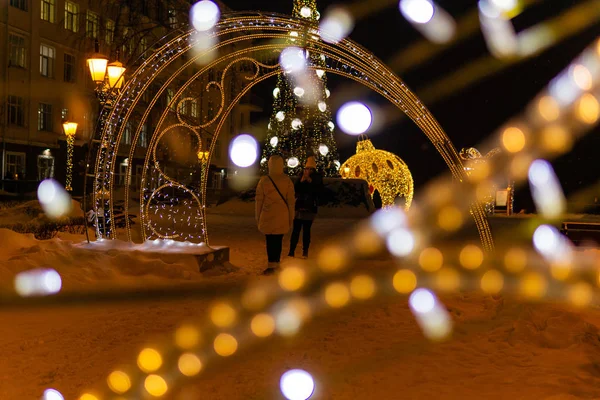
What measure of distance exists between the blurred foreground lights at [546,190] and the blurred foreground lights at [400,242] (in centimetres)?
2113

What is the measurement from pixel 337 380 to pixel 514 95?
27460mm

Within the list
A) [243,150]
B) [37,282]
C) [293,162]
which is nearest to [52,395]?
[37,282]

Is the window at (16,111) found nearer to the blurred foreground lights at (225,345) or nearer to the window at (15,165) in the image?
the window at (15,165)

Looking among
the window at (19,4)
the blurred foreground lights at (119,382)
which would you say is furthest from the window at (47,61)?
the blurred foreground lights at (119,382)

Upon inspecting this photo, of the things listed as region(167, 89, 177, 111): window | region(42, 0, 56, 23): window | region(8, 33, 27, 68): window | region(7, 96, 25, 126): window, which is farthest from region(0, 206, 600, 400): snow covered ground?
region(42, 0, 56, 23): window

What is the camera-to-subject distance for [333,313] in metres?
7.08

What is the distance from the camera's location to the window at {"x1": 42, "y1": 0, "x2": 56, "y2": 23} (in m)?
34.0

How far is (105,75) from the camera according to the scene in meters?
11.3

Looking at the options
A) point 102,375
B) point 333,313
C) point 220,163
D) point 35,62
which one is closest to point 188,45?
point 333,313

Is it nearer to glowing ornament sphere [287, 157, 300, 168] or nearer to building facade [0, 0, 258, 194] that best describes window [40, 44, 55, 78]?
building facade [0, 0, 258, 194]

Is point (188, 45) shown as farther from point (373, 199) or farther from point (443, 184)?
point (443, 184)

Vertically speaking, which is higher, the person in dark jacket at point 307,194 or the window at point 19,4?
the window at point 19,4

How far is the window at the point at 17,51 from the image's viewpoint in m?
31.8

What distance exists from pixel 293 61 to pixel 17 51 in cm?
2470
